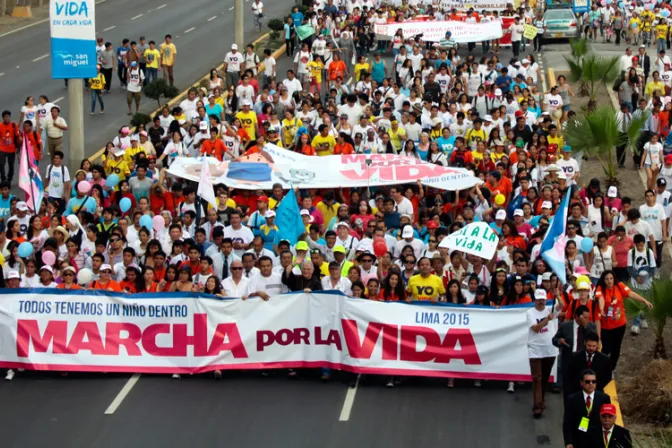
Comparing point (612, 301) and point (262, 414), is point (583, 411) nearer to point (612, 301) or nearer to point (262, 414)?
point (612, 301)

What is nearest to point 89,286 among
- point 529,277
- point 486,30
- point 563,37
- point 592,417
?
point 529,277

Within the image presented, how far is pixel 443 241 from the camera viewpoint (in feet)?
55.0

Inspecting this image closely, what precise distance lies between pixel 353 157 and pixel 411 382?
23.0 ft

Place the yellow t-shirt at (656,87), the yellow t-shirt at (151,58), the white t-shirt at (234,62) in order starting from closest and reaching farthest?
the yellow t-shirt at (656,87)
the white t-shirt at (234,62)
the yellow t-shirt at (151,58)

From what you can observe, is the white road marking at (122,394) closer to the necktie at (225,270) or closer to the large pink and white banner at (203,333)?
the large pink and white banner at (203,333)

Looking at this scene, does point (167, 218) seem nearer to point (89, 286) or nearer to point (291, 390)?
point (89, 286)

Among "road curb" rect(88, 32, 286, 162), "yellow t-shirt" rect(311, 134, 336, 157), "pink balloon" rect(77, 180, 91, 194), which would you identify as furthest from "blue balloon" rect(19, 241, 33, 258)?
"road curb" rect(88, 32, 286, 162)

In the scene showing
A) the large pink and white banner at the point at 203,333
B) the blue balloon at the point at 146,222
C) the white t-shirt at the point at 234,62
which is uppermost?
the white t-shirt at the point at 234,62

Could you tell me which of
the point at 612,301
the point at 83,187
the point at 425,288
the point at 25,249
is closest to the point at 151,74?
the point at 83,187

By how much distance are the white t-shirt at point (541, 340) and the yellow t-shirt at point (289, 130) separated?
10280 mm

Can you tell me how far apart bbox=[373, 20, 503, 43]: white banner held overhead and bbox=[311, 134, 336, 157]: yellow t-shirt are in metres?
13.2

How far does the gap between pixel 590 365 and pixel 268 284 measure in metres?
4.90

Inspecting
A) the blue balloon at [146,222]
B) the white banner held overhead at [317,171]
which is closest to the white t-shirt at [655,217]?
the white banner held overhead at [317,171]

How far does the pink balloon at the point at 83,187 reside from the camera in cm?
1986
